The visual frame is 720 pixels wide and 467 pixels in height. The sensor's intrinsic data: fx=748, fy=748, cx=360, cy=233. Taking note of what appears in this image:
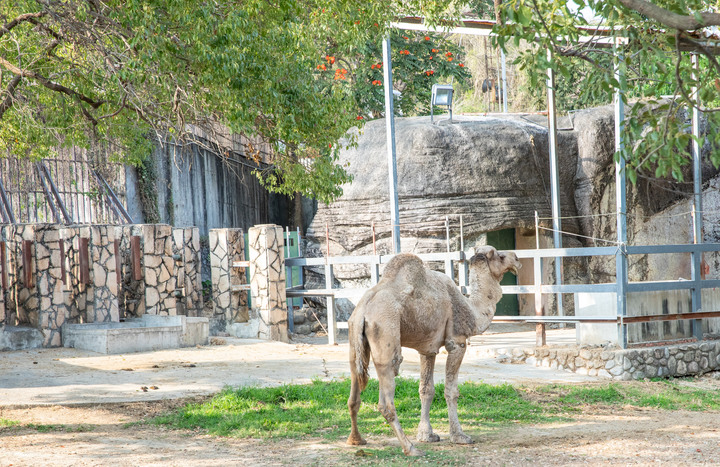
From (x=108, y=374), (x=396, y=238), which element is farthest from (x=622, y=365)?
(x=108, y=374)

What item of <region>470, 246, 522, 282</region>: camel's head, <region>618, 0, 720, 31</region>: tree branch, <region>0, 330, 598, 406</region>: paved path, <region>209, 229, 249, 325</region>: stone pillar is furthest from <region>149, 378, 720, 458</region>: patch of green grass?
<region>209, 229, 249, 325</region>: stone pillar

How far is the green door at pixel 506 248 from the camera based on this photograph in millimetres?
18141

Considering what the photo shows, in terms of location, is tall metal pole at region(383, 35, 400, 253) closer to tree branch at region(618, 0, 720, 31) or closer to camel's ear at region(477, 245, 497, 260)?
camel's ear at region(477, 245, 497, 260)

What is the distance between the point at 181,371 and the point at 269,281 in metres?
4.00

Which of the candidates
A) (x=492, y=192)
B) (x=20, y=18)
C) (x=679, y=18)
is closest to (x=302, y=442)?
(x=679, y=18)

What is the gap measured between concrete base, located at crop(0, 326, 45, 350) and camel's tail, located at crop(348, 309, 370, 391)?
831 cm

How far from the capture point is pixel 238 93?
27.8ft

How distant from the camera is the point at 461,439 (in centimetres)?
656

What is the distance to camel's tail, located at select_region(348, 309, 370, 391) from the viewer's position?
614 centimetres

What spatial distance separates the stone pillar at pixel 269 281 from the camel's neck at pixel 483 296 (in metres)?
7.60

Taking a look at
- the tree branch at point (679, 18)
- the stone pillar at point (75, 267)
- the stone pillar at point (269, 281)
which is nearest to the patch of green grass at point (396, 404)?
the tree branch at point (679, 18)

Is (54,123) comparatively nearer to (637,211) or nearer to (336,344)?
(336,344)

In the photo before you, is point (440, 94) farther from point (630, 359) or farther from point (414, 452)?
point (414, 452)

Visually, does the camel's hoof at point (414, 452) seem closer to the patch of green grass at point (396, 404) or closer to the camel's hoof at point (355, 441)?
the patch of green grass at point (396, 404)
